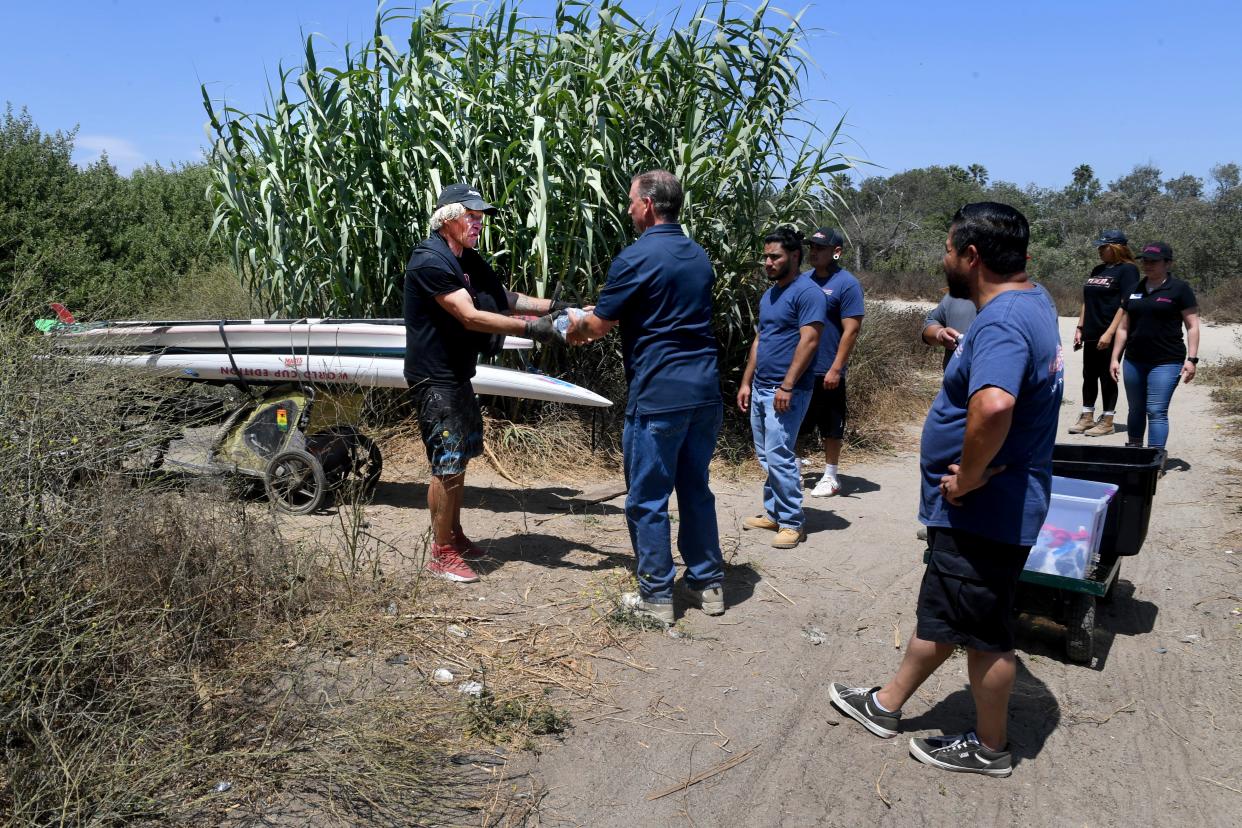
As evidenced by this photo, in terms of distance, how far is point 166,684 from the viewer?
3092 millimetres

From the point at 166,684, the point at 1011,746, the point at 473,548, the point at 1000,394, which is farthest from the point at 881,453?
the point at 166,684

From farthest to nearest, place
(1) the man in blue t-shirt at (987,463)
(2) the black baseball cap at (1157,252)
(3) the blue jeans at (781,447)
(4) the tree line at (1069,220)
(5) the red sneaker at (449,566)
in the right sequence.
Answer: (4) the tree line at (1069,220), (2) the black baseball cap at (1157,252), (3) the blue jeans at (781,447), (5) the red sneaker at (449,566), (1) the man in blue t-shirt at (987,463)

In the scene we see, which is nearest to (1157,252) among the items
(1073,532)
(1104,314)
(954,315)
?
(1104,314)

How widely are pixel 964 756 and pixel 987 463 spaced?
1120 mm

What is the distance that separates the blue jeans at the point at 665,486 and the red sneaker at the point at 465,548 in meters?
1.09

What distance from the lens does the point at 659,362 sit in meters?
4.21

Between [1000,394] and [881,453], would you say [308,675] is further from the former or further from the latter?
[881,453]

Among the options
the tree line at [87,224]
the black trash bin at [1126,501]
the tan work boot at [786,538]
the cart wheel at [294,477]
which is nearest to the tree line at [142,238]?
the tree line at [87,224]

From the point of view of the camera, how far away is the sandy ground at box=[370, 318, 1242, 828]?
3.13 meters

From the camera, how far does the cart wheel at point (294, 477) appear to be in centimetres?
566

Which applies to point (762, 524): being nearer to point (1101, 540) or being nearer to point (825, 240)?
point (825, 240)

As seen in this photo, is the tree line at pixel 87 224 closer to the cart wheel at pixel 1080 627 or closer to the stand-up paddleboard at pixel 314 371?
the stand-up paddleboard at pixel 314 371

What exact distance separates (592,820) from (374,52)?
642 cm

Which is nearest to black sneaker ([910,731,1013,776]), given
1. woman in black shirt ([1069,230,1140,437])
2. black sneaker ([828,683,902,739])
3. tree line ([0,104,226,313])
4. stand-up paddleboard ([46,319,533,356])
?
black sneaker ([828,683,902,739])
